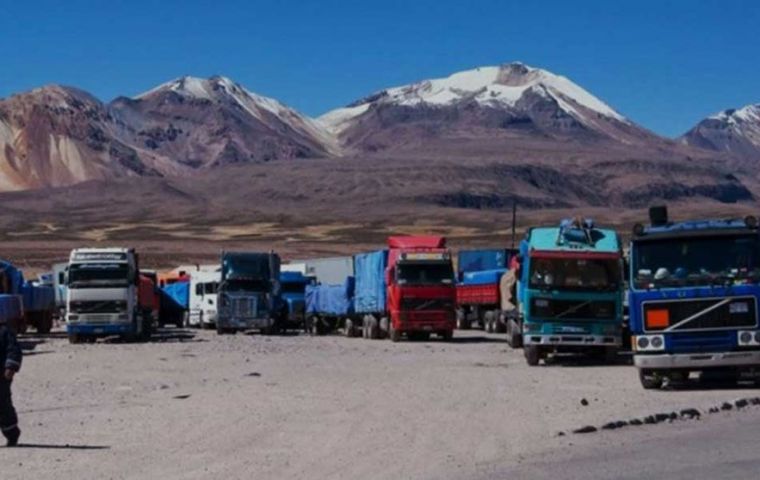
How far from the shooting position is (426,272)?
4612cm

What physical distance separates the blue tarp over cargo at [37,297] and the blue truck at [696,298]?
3029 cm

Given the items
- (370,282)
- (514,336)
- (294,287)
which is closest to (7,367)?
(514,336)

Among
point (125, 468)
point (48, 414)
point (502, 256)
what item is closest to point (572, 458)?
point (125, 468)

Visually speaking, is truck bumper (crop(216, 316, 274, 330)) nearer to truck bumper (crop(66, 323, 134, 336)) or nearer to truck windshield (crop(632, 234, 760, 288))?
truck bumper (crop(66, 323, 134, 336))

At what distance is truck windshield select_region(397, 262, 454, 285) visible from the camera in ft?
151

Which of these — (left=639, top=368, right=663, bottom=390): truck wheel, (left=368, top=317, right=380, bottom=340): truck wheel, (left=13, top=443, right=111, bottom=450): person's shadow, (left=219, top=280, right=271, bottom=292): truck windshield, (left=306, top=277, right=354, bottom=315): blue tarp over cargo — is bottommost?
(left=13, top=443, right=111, bottom=450): person's shadow

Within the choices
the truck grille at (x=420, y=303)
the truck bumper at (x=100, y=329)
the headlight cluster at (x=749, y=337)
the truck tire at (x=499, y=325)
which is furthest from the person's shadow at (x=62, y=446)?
the truck tire at (x=499, y=325)

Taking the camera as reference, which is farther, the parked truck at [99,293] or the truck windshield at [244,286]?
the truck windshield at [244,286]

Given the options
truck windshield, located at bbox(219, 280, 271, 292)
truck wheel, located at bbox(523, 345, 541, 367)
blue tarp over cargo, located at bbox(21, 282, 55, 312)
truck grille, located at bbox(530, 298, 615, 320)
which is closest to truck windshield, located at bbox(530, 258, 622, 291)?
truck grille, located at bbox(530, 298, 615, 320)

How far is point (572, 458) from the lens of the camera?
51.9ft

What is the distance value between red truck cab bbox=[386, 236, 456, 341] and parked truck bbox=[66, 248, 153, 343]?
897cm

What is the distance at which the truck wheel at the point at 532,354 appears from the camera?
31.9 m

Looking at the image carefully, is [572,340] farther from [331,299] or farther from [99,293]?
[331,299]

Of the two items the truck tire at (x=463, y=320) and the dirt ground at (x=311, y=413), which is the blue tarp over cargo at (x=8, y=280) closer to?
the dirt ground at (x=311, y=413)
